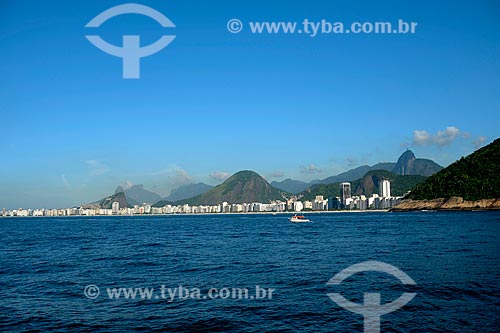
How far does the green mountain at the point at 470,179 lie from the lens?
140000 mm

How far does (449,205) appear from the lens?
152875mm

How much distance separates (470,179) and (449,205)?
12406mm

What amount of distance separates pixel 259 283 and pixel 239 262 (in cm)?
794

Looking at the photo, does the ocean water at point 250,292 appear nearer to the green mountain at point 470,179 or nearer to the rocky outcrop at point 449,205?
the rocky outcrop at point 449,205

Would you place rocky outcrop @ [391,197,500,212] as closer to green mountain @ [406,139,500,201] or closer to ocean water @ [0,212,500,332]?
green mountain @ [406,139,500,201]

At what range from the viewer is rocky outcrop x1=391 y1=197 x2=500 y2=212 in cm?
13312

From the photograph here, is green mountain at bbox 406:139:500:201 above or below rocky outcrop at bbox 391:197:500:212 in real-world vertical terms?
above

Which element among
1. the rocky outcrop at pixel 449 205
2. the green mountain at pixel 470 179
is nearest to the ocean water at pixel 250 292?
the rocky outcrop at pixel 449 205

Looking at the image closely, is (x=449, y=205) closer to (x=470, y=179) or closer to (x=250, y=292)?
(x=470, y=179)

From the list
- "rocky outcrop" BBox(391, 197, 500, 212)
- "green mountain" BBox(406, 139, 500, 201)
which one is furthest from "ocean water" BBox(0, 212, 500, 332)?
"green mountain" BBox(406, 139, 500, 201)

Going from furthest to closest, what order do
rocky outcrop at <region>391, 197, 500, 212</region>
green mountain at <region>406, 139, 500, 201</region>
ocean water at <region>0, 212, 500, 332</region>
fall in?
1. green mountain at <region>406, 139, 500, 201</region>
2. rocky outcrop at <region>391, 197, 500, 212</region>
3. ocean water at <region>0, 212, 500, 332</region>

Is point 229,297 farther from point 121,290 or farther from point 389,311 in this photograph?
point 389,311

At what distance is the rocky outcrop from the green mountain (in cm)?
187

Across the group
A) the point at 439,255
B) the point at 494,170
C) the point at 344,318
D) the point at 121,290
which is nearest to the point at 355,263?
the point at 439,255
